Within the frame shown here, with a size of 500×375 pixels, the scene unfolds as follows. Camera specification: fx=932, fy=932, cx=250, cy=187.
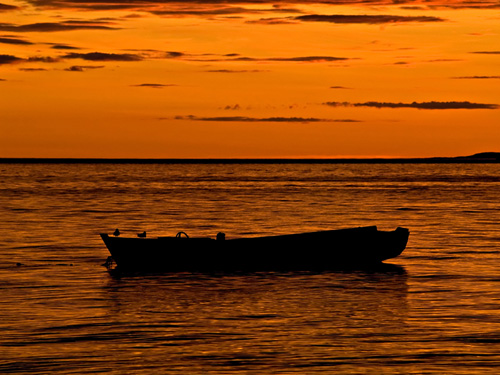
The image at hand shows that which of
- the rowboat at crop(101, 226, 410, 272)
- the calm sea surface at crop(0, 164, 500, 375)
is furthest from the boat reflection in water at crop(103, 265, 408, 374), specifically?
the rowboat at crop(101, 226, 410, 272)

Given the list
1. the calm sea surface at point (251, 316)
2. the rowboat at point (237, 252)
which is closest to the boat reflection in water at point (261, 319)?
the calm sea surface at point (251, 316)

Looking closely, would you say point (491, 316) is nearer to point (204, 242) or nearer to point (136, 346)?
point (136, 346)

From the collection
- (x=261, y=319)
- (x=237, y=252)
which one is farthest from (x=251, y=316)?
(x=237, y=252)

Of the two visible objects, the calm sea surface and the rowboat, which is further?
the rowboat

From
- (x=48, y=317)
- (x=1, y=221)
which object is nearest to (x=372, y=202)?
(x=1, y=221)

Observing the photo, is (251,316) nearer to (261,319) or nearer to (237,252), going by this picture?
(261,319)

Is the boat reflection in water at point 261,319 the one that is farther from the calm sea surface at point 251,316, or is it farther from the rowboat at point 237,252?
the rowboat at point 237,252

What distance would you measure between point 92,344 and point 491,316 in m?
12.0

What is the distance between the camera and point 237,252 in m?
40.9

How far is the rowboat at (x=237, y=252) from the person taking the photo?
133 ft

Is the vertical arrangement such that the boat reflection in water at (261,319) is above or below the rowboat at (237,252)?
below

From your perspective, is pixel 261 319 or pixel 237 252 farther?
pixel 237 252

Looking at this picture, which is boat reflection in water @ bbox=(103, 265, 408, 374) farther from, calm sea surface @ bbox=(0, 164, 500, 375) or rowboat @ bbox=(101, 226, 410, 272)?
rowboat @ bbox=(101, 226, 410, 272)

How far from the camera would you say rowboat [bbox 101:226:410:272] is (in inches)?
1598
